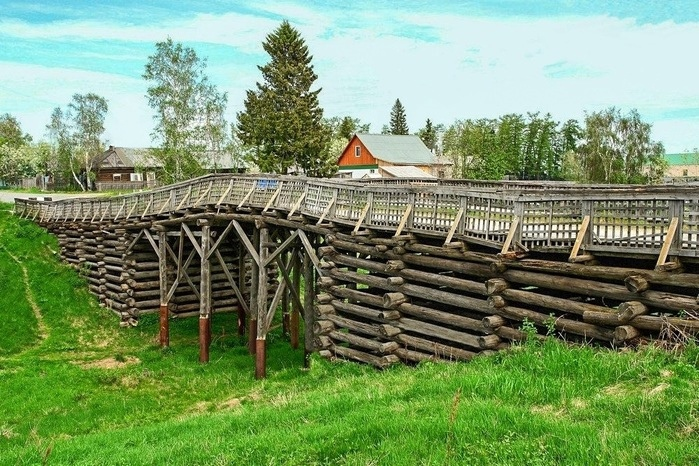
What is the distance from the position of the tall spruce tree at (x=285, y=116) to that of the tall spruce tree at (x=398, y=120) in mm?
60630

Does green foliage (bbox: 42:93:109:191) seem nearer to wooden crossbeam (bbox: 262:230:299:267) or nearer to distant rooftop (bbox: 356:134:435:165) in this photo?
distant rooftop (bbox: 356:134:435:165)

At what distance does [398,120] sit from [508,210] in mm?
105014

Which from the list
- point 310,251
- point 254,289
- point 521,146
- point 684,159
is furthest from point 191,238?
point 684,159

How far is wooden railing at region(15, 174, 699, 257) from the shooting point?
9.38 m

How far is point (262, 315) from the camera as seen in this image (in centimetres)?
1892

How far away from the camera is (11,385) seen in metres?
18.0

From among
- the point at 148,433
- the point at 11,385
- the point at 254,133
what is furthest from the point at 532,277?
the point at 254,133

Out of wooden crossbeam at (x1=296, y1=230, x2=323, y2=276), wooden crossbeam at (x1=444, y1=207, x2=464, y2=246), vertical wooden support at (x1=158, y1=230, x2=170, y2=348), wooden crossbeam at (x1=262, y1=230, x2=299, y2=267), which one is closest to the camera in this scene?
wooden crossbeam at (x1=444, y1=207, x2=464, y2=246)

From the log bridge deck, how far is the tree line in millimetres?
25441

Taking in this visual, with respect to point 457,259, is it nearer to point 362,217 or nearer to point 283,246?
point 362,217

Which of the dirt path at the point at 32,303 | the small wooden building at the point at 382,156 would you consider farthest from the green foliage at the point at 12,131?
the dirt path at the point at 32,303

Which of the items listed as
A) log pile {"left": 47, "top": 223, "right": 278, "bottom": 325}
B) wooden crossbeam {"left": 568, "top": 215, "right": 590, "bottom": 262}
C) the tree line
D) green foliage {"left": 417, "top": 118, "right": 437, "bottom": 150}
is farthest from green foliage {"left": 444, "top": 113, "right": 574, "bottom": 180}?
wooden crossbeam {"left": 568, "top": 215, "right": 590, "bottom": 262}

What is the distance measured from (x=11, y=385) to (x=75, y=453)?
9.87m

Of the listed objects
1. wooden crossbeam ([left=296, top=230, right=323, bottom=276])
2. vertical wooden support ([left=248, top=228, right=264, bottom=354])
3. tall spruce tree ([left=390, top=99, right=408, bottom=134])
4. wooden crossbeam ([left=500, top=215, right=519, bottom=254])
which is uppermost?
tall spruce tree ([left=390, top=99, right=408, bottom=134])
